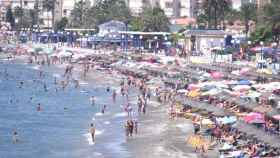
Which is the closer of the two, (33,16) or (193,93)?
(193,93)

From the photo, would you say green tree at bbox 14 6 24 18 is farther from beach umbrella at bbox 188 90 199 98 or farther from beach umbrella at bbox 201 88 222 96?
beach umbrella at bbox 201 88 222 96

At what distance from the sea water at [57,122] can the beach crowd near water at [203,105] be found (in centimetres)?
48

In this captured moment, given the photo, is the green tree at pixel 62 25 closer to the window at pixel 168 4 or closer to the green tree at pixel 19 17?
the window at pixel 168 4

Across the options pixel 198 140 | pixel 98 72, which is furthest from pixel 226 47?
pixel 198 140

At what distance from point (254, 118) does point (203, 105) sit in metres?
7.40

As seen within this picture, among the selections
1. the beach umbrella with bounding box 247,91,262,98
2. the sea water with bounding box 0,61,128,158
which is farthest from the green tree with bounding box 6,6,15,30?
the beach umbrella with bounding box 247,91,262,98

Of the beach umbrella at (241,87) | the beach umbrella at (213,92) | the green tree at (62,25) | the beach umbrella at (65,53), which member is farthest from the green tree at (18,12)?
the beach umbrella at (213,92)

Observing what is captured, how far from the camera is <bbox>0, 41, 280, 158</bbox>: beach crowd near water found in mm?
35500

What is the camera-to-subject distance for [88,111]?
56.2 meters

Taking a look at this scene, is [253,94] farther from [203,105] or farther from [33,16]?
[33,16]

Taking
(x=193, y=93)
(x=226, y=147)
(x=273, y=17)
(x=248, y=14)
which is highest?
(x=248, y=14)

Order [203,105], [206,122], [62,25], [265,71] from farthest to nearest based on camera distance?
[62,25], [265,71], [203,105], [206,122]

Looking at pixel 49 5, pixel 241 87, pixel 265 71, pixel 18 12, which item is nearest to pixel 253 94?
pixel 241 87

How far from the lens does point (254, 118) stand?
38531 mm
